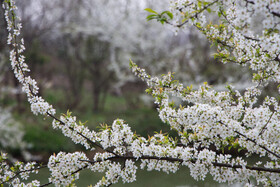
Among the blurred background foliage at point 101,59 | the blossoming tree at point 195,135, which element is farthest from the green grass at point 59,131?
the blossoming tree at point 195,135

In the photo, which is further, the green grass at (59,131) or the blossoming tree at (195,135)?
the green grass at (59,131)

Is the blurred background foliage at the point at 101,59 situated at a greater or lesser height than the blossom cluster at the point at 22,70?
greater

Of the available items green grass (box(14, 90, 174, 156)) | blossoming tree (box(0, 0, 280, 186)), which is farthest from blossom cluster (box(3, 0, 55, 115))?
green grass (box(14, 90, 174, 156))

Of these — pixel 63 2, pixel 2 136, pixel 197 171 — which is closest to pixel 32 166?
pixel 197 171

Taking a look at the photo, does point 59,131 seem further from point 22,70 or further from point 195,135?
point 195,135

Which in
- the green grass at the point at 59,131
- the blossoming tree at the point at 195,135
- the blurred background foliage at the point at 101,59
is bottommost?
the blossoming tree at the point at 195,135

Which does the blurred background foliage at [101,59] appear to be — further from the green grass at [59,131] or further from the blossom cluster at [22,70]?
the blossom cluster at [22,70]

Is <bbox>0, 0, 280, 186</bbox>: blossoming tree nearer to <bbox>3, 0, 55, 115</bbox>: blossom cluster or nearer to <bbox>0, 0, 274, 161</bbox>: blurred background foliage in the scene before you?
<bbox>3, 0, 55, 115</bbox>: blossom cluster

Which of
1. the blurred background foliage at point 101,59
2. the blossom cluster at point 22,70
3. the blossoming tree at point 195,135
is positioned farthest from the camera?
the blurred background foliage at point 101,59

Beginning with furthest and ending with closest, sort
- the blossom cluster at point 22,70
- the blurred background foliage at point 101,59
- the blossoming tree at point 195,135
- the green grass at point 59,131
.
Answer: the blurred background foliage at point 101,59, the green grass at point 59,131, the blossom cluster at point 22,70, the blossoming tree at point 195,135

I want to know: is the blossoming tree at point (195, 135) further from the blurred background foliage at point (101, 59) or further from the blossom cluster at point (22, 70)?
the blurred background foliage at point (101, 59)

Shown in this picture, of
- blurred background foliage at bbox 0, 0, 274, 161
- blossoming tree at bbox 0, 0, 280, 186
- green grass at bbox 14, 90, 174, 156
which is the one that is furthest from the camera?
blurred background foliage at bbox 0, 0, 274, 161

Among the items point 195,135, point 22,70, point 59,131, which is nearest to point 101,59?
point 59,131

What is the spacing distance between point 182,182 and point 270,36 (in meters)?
5.17
